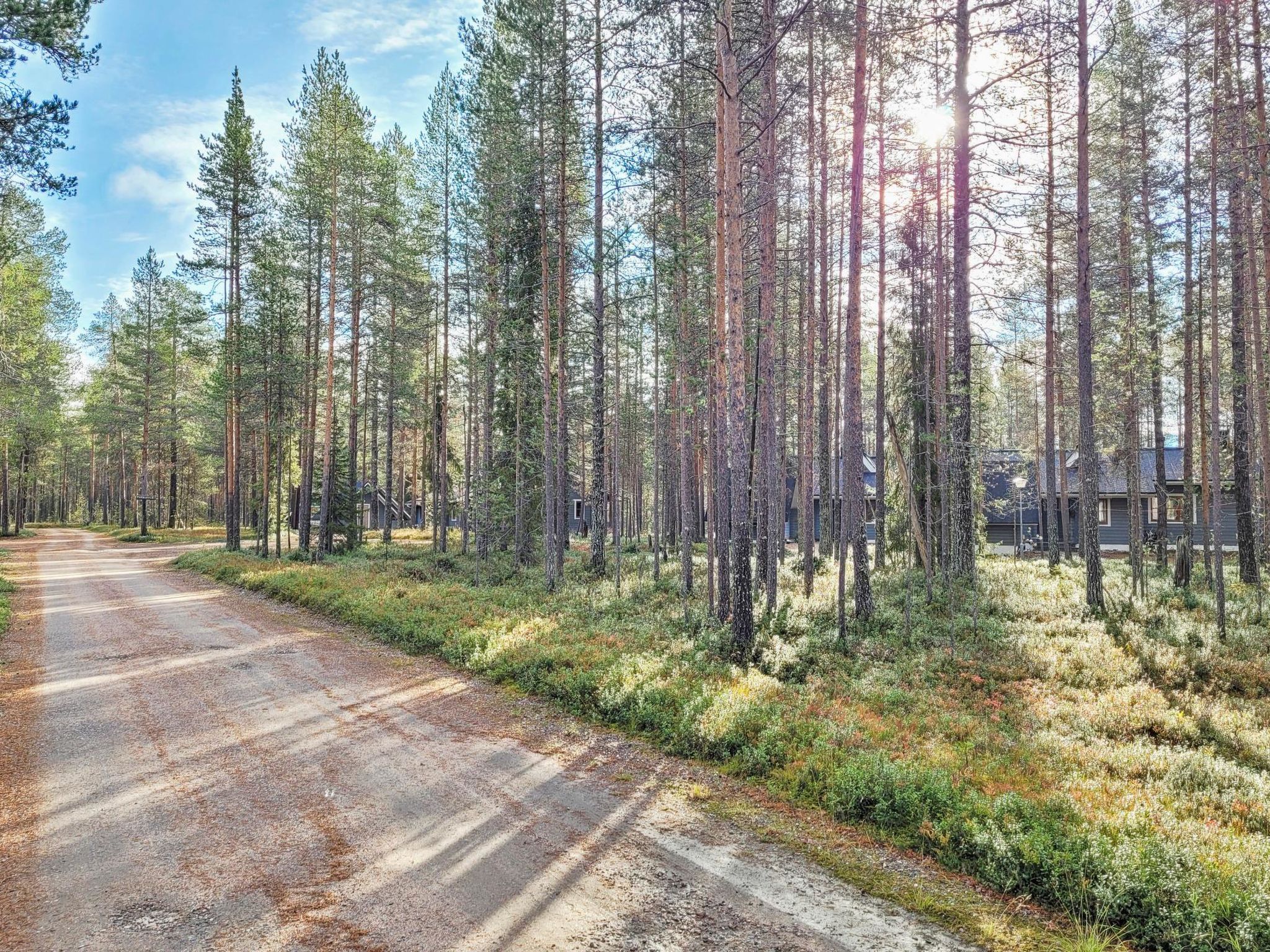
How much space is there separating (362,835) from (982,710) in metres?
7.58

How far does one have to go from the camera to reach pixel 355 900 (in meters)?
4.02

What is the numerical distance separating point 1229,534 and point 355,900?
45.2 metres

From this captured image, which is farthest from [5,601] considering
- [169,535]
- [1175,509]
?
[1175,509]

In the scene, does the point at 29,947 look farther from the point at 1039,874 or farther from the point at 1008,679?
the point at 1008,679

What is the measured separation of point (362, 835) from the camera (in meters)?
4.85

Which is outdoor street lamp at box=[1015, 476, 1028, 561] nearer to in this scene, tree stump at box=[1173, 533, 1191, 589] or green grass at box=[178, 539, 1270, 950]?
tree stump at box=[1173, 533, 1191, 589]

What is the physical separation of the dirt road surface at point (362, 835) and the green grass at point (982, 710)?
3.05ft

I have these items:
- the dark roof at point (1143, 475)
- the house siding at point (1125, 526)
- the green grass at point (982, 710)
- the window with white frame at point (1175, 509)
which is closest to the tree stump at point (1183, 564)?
the green grass at point (982, 710)

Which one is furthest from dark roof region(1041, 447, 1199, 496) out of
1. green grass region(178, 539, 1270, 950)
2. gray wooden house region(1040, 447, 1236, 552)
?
green grass region(178, 539, 1270, 950)

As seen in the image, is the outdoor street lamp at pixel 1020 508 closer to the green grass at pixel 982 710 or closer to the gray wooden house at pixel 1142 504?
the gray wooden house at pixel 1142 504

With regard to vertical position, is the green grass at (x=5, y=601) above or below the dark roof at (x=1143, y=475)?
below

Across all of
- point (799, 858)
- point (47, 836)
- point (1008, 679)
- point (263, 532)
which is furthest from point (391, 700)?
point (263, 532)

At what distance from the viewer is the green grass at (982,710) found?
426 cm

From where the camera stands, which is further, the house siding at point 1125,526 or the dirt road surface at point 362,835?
the house siding at point 1125,526
